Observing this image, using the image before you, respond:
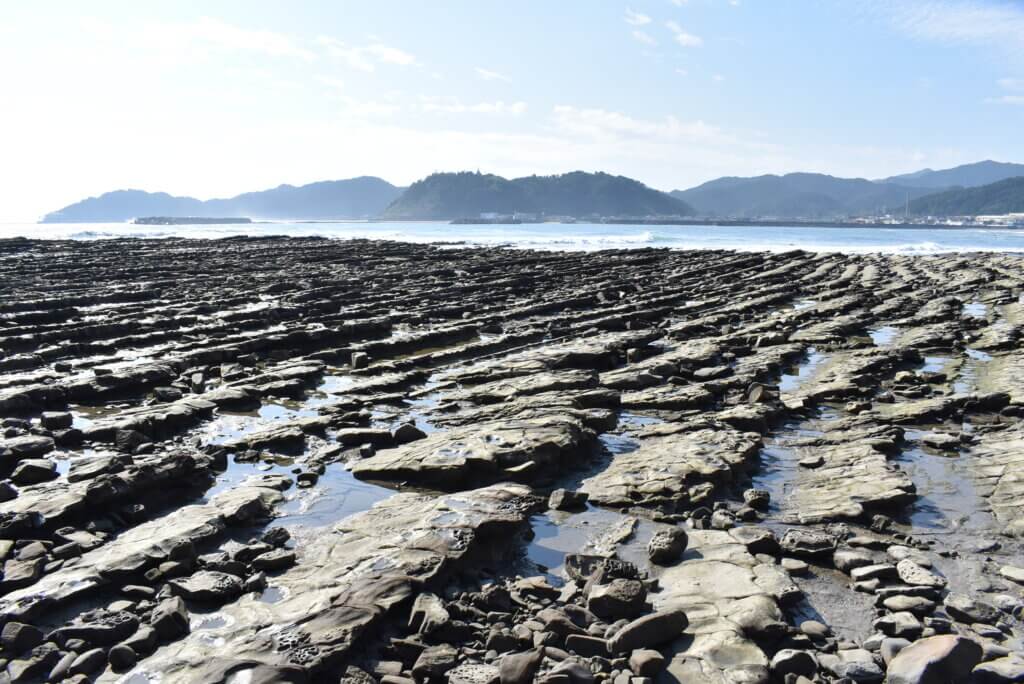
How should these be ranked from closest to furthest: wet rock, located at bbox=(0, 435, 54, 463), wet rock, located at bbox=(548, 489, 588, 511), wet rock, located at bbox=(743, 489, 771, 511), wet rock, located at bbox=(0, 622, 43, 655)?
wet rock, located at bbox=(0, 622, 43, 655), wet rock, located at bbox=(743, 489, 771, 511), wet rock, located at bbox=(548, 489, 588, 511), wet rock, located at bbox=(0, 435, 54, 463)

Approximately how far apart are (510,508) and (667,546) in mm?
1645

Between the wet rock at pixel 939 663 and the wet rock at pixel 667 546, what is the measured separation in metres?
2.11

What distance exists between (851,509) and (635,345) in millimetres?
9833

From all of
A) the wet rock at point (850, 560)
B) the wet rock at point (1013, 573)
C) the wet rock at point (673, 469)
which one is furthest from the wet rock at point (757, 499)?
the wet rock at point (1013, 573)

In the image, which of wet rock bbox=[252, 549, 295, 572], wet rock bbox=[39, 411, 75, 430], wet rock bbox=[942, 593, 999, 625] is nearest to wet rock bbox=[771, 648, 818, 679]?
wet rock bbox=[942, 593, 999, 625]

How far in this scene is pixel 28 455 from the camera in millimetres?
9391

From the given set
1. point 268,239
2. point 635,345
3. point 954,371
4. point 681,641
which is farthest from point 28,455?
point 268,239

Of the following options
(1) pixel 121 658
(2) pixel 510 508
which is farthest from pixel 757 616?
(1) pixel 121 658

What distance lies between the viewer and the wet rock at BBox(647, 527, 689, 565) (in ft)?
21.3

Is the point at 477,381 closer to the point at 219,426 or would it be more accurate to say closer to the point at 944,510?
the point at 219,426

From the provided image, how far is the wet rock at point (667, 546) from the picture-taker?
6.48 metres

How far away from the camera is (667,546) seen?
21.4 feet

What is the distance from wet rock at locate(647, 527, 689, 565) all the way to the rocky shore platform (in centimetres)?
2

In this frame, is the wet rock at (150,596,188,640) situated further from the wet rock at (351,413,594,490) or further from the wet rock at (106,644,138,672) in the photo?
the wet rock at (351,413,594,490)
